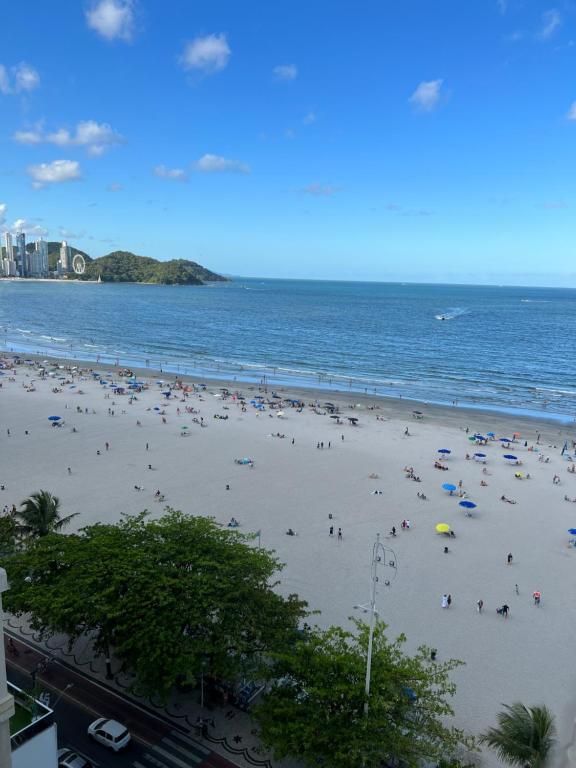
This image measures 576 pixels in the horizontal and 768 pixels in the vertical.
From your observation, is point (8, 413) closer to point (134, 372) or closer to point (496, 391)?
point (134, 372)

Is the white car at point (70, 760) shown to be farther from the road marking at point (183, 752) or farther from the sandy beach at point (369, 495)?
the sandy beach at point (369, 495)

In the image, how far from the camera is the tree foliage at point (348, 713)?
13.1 m

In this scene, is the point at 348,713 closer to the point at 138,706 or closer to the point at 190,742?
the point at 190,742

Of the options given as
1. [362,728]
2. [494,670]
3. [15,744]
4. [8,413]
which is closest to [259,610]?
[362,728]

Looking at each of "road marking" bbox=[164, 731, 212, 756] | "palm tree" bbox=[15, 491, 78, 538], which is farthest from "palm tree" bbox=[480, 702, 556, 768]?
"palm tree" bbox=[15, 491, 78, 538]

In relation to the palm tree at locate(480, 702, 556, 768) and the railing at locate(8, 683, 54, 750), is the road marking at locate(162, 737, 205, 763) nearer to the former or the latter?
the railing at locate(8, 683, 54, 750)

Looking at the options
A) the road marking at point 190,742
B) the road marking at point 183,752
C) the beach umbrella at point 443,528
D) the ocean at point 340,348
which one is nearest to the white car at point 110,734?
the road marking at point 183,752

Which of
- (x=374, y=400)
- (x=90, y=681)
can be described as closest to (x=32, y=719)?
(x=90, y=681)

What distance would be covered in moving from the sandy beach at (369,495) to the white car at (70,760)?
33.7 feet

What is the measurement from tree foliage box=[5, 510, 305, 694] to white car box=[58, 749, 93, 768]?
2178 mm

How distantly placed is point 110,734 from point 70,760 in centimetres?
114

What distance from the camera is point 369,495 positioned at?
35062 millimetres

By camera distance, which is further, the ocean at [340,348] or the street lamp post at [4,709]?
the ocean at [340,348]

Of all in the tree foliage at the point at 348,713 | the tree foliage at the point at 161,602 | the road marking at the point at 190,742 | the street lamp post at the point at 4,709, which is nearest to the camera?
the street lamp post at the point at 4,709
